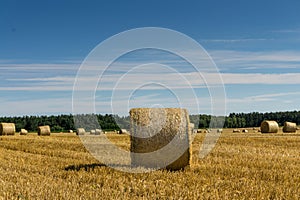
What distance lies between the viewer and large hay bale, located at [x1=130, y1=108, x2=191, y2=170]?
467 inches

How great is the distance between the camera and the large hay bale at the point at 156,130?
38.9 ft

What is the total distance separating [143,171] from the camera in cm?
1032

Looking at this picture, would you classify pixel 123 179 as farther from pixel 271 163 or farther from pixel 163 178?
pixel 271 163

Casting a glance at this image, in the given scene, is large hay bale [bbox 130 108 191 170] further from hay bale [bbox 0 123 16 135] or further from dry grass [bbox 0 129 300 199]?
hay bale [bbox 0 123 16 135]

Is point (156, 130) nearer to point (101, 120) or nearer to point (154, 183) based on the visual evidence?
point (154, 183)

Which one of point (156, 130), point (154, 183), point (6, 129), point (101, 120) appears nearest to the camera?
point (154, 183)

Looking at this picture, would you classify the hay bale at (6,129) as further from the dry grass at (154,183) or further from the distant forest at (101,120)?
the distant forest at (101,120)

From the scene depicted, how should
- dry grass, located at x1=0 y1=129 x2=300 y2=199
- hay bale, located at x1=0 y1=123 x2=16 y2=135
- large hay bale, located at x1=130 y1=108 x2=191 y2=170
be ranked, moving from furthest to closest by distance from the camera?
hay bale, located at x1=0 y1=123 x2=16 y2=135, large hay bale, located at x1=130 y1=108 x2=191 y2=170, dry grass, located at x1=0 y1=129 x2=300 y2=199

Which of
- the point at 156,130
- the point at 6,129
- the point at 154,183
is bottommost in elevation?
the point at 154,183

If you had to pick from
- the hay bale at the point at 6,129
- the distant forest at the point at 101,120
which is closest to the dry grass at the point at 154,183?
the hay bale at the point at 6,129

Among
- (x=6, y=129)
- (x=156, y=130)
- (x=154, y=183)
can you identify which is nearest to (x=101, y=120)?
(x=6, y=129)

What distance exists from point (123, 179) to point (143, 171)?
1391 mm

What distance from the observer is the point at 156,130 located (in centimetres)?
1199

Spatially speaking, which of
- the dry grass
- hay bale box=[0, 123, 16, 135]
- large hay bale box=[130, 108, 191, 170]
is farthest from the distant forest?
the dry grass
